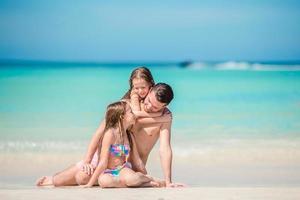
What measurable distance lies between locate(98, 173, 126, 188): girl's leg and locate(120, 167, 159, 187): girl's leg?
4 cm

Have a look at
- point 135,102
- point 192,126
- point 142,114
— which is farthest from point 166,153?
point 192,126

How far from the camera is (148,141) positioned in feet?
21.4

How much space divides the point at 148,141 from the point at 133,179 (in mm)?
526

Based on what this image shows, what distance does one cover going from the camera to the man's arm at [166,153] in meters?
6.29

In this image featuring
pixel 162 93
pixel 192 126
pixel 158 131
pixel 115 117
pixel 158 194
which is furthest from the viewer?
pixel 192 126

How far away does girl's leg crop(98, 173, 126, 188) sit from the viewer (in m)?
6.10

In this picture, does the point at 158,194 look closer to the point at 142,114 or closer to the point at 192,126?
the point at 142,114

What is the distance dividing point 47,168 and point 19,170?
34cm

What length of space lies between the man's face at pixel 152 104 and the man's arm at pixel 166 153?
0.20 metres

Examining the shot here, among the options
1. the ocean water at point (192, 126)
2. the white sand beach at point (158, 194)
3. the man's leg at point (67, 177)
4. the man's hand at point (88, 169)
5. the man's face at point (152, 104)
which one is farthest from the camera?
the ocean water at point (192, 126)

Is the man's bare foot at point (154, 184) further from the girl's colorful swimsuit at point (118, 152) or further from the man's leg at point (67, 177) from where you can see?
the man's leg at point (67, 177)

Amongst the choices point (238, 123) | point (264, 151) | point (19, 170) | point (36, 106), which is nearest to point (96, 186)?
point (19, 170)

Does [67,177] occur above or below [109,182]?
above

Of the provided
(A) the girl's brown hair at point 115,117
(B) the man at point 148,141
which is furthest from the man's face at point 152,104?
(A) the girl's brown hair at point 115,117
